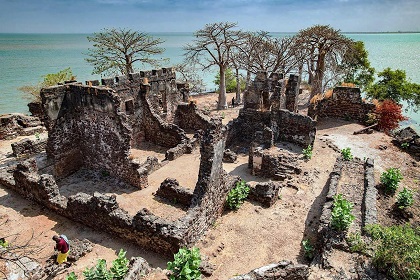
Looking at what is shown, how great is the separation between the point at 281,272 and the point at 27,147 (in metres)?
16.3

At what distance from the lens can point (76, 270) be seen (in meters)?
9.06

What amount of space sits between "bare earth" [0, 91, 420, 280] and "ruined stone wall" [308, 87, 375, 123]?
20.5ft

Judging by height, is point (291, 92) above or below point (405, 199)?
above

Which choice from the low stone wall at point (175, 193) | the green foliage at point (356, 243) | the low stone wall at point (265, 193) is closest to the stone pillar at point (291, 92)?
the low stone wall at point (265, 193)

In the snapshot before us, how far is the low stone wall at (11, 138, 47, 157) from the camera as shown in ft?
56.9

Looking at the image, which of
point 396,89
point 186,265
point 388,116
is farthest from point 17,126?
point 396,89

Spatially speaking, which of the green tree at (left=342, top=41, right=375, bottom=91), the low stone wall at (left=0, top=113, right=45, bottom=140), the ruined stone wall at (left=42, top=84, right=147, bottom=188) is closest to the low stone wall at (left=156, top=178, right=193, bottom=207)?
the ruined stone wall at (left=42, top=84, right=147, bottom=188)

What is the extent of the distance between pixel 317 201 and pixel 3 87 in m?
55.1

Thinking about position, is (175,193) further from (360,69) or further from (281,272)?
(360,69)

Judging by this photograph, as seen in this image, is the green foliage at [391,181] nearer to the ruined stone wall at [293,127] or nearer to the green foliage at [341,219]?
the green foliage at [341,219]

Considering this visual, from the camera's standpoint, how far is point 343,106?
2273cm

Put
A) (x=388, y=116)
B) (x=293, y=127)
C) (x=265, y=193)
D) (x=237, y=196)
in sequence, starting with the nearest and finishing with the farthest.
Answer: (x=237, y=196)
(x=265, y=193)
(x=293, y=127)
(x=388, y=116)

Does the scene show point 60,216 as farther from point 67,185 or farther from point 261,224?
point 261,224

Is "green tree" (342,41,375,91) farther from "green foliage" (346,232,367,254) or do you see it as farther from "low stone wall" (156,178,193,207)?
"green foliage" (346,232,367,254)
